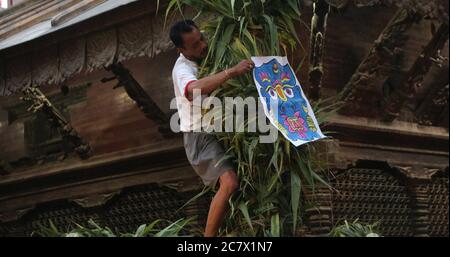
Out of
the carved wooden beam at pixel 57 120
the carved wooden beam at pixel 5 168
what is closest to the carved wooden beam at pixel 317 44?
the carved wooden beam at pixel 57 120

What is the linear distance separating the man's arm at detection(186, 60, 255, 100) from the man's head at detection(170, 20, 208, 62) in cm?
31

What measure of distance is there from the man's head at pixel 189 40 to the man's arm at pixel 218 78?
0.31m

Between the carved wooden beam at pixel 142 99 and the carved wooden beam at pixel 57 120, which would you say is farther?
the carved wooden beam at pixel 57 120

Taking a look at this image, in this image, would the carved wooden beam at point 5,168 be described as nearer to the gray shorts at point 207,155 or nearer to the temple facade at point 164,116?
the temple facade at point 164,116

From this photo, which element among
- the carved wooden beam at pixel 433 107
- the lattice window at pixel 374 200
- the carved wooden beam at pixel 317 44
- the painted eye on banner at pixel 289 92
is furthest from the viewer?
the carved wooden beam at pixel 433 107

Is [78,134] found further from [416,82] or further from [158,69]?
[416,82]

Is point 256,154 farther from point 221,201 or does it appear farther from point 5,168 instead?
point 5,168

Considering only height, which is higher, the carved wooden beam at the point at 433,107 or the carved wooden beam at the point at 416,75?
the carved wooden beam at the point at 416,75

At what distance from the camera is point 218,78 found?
4.32 meters

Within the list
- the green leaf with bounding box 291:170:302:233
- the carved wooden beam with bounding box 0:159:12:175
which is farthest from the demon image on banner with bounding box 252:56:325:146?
the carved wooden beam with bounding box 0:159:12:175

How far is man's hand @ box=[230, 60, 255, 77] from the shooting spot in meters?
4.33

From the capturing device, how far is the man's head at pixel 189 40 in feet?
14.9
